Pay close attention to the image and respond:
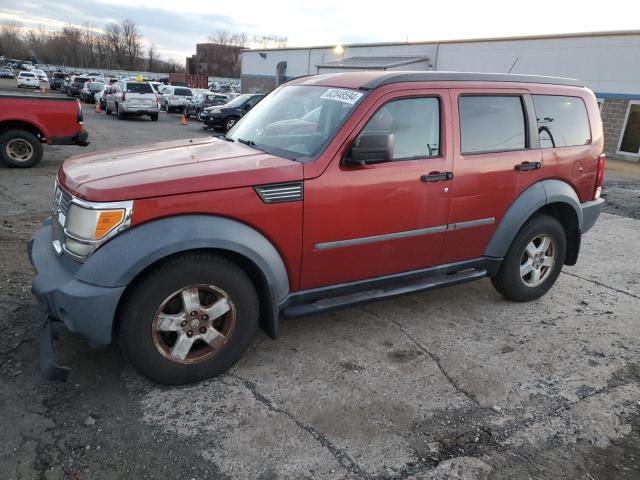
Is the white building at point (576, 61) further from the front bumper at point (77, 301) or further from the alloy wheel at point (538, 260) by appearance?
the front bumper at point (77, 301)

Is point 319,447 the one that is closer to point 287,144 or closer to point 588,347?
point 287,144

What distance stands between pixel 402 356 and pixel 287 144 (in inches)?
70.3

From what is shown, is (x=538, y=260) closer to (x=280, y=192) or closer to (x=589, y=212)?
(x=589, y=212)

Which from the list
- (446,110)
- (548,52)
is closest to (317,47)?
(548,52)

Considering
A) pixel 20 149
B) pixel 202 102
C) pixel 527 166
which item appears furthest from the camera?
pixel 202 102

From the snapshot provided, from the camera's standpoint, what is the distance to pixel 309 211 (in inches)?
125

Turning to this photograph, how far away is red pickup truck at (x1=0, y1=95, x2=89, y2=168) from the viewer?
9164mm

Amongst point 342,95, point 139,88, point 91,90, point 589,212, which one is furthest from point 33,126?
point 91,90

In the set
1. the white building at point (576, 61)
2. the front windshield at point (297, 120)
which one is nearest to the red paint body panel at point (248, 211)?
the front windshield at point (297, 120)

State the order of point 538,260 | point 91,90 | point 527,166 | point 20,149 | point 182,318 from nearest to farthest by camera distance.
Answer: point 182,318
point 527,166
point 538,260
point 20,149
point 91,90

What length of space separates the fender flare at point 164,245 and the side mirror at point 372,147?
0.84 m

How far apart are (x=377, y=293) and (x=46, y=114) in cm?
862

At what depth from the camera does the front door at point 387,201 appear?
10.7ft

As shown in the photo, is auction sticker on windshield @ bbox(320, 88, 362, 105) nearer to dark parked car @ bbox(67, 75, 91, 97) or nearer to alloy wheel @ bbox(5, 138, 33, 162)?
alloy wheel @ bbox(5, 138, 33, 162)
